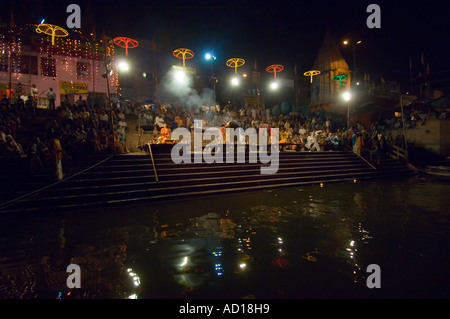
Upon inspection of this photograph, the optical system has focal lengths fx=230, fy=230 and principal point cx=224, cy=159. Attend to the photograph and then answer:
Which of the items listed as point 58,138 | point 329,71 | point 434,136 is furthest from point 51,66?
point 329,71

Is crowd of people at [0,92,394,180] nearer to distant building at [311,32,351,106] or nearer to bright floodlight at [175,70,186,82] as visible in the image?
distant building at [311,32,351,106]

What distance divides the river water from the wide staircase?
1.81 ft

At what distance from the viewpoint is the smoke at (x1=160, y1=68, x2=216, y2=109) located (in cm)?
2911

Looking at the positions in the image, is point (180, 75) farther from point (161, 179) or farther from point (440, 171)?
point (440, 171)

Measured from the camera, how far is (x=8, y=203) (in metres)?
5.99

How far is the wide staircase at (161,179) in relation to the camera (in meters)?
6.49

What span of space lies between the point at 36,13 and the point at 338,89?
3331cm

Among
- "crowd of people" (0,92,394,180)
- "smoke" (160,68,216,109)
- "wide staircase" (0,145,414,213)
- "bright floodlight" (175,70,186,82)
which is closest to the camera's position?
"wide staircase" (0,145,414,213)

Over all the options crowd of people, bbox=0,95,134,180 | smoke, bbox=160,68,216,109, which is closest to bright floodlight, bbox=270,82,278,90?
smoke, bbox=160,68,216,109

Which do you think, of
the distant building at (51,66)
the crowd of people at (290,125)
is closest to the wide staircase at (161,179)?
the crowd of people at (290,125)

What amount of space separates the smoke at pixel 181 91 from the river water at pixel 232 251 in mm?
24440

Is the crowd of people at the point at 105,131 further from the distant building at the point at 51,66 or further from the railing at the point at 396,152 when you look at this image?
the distant building at the point at 51,66

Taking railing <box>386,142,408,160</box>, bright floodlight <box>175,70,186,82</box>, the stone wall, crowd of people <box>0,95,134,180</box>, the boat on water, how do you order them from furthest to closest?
bright floodlight <box>175,70,186,82</box>, the stone wall, railing <box>386,142,408,160</box>, the boat on water, crowd of people <box>0,95,134,180</box>

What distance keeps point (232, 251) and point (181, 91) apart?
28.6 metres
